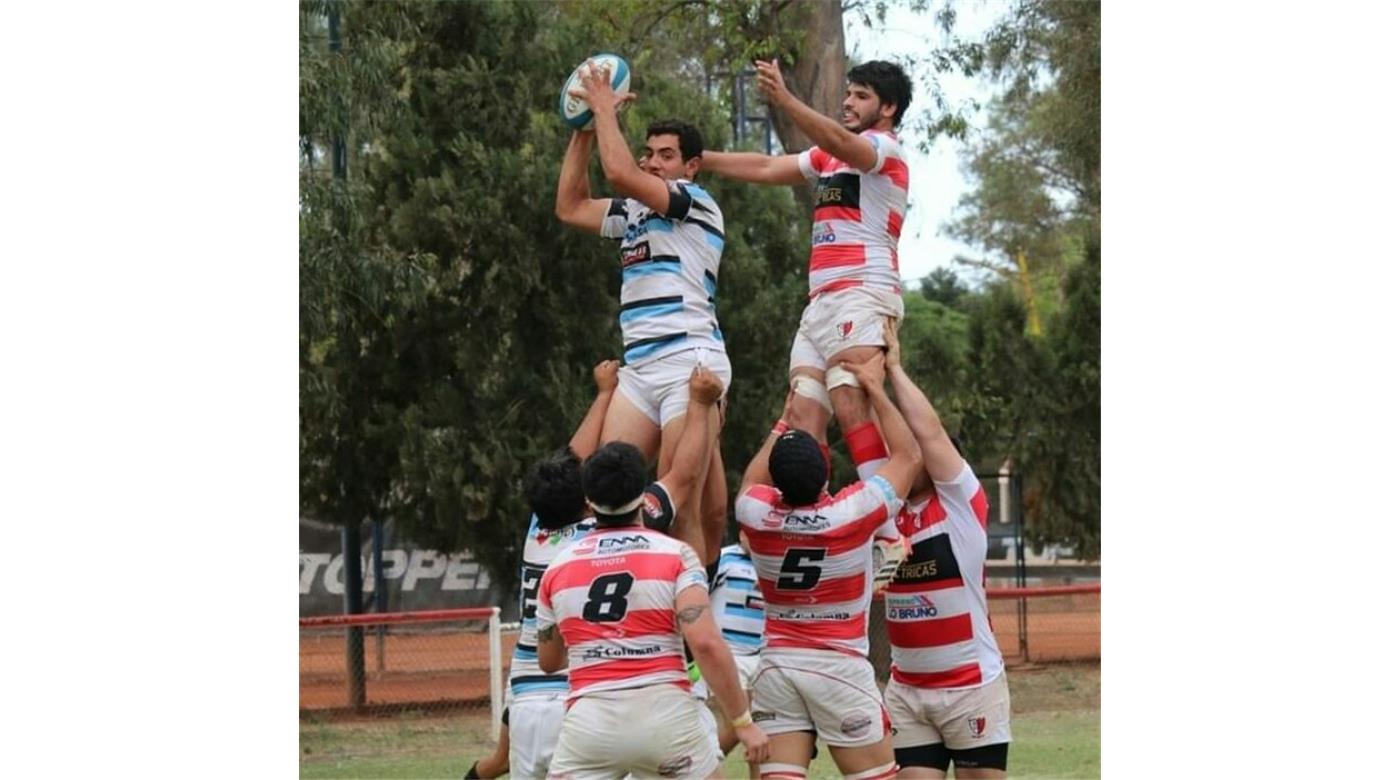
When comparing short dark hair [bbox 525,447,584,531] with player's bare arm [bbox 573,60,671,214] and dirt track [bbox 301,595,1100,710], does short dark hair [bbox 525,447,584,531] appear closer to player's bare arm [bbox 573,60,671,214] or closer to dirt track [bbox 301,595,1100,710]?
player's bare arm [bbox 573,60,671,214]

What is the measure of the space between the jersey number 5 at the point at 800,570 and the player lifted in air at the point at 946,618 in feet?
1.92

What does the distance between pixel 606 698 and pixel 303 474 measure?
12.5 metres

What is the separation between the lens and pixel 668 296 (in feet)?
31.1

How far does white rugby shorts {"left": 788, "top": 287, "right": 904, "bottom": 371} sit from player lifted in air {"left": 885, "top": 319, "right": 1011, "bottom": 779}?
0.26 meters

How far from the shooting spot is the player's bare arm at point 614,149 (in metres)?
8.85

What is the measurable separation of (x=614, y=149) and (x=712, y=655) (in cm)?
248

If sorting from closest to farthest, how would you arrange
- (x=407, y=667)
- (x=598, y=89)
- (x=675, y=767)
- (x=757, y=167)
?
Result: (x=675, y=767) < (x=598, y=89) < (x=757, y=167) < (x=407, y=667)

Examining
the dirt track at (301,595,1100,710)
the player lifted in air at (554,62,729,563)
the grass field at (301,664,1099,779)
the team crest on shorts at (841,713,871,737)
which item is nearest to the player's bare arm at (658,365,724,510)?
the player lifted in air at (554,62,729,563)

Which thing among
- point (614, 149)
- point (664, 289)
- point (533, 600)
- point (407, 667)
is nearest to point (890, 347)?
point (664, 289)

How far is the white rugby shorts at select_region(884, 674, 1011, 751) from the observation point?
360 inches

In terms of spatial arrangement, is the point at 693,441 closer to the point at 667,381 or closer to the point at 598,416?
the point at 667,381

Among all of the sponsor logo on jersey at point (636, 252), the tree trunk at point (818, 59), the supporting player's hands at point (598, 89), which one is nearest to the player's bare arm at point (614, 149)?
the supporting player's hands at point (598, 89)

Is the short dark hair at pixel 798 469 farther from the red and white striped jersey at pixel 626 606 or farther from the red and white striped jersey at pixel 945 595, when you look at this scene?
the red and white striped jersey at pixel 626 606

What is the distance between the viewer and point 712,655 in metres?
7.62
